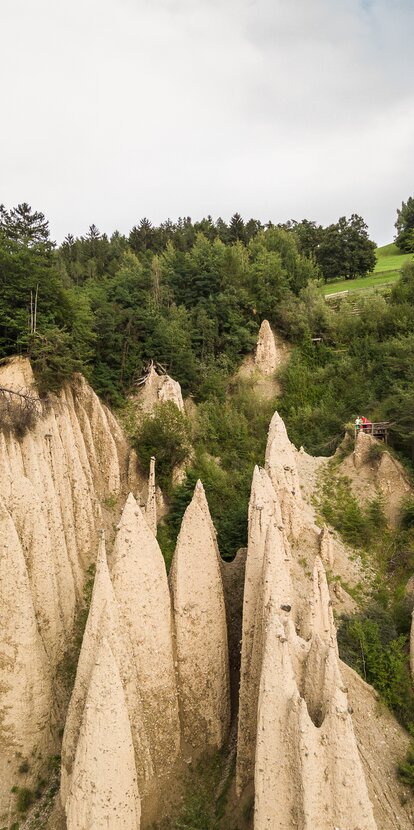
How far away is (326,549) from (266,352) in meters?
19.3

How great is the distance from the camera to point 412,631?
42.9 feet

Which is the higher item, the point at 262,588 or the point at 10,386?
the point at 10,386

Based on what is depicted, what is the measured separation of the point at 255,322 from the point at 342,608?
23333 millimetres

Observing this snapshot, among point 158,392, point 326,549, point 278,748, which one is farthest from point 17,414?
point 278,748

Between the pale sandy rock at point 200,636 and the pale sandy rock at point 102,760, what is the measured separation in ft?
9.00

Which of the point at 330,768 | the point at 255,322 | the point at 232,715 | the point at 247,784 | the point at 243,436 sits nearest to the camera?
the point at 330,768

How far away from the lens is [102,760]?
8453mm

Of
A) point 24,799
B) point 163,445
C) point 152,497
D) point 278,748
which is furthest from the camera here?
point 163,445

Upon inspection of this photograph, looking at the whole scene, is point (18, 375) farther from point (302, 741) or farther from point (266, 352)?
point (266, 352)

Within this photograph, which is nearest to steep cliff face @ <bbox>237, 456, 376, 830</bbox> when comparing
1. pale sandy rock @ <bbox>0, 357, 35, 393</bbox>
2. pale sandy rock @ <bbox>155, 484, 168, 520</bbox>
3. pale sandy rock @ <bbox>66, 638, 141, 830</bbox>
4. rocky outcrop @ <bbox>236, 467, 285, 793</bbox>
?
rocky outcrop @ <bbox>236, 467, 285, 793</bbox>

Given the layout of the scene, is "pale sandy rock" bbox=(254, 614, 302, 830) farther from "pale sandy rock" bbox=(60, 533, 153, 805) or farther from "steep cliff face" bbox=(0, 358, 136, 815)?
"steep cliff face" bbox=(0, 358, 136, 815)

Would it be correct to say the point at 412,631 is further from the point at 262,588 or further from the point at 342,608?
the point at 262,588

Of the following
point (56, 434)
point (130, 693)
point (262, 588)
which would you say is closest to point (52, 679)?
point (130, 693)

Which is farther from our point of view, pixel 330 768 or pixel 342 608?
pixel 342 608
